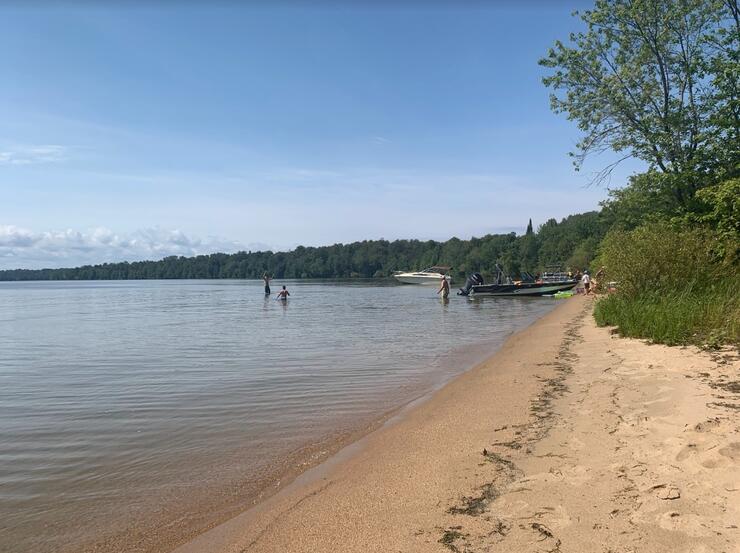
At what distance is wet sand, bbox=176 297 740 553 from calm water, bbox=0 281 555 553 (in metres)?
0.96

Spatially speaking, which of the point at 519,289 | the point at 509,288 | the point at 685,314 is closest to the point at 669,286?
the point at 685,314

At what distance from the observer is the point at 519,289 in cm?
4381

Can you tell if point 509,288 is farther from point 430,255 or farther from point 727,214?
point 430,255

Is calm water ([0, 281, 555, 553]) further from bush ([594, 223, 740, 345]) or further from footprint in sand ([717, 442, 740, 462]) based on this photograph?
footprint in sand ([717, 442, 740, 462])

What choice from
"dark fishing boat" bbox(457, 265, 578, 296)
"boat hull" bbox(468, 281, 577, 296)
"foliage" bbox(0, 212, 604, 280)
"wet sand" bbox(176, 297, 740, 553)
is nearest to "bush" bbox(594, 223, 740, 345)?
"wet sand" bbox(176, 297, 740, 553)

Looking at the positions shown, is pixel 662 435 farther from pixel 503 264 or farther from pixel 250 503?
pixel 503 264

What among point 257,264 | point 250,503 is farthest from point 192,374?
point 257,264

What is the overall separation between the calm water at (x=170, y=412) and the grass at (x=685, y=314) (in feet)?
13.0

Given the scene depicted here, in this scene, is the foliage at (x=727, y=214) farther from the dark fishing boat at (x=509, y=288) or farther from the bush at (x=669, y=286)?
the dark fishing boat at (x=509, y=288)

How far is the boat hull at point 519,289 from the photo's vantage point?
1698 inches

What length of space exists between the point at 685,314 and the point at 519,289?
33959 mm

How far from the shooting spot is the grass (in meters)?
9.35

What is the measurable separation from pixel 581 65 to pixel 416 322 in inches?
511

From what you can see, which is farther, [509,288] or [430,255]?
[430,255]
